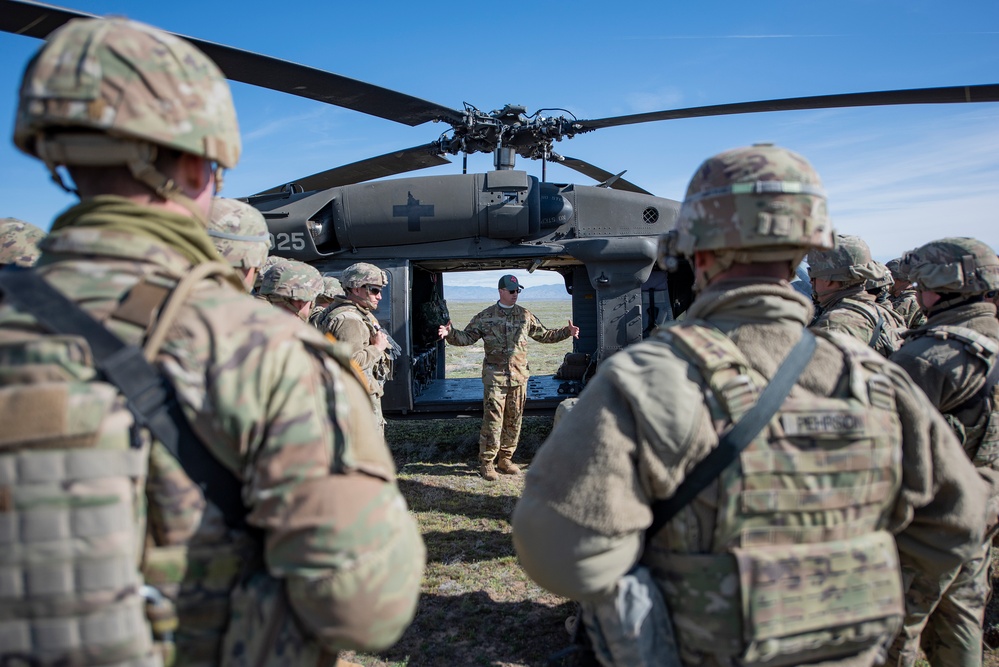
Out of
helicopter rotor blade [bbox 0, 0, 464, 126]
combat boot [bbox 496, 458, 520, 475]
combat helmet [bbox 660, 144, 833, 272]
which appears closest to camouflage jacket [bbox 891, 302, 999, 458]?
combat helmet [bbox 660, 144, 833, 272]

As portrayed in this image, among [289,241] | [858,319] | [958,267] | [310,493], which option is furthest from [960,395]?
[289,241]

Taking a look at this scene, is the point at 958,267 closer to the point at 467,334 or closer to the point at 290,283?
the point at 290,283

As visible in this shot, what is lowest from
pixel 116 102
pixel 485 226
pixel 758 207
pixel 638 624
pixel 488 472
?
pixel 488 472

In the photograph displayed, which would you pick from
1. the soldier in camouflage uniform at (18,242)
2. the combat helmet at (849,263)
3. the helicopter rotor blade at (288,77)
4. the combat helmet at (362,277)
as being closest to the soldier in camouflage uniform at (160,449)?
the soldier in camouflage uniform at (18,242)

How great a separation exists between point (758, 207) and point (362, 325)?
3730 millimetres

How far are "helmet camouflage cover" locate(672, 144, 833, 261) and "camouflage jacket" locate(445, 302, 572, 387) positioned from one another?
475 centimetres

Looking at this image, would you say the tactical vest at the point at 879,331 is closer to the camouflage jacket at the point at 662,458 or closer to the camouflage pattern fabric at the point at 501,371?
the camouflage jacket at the point at 662,458

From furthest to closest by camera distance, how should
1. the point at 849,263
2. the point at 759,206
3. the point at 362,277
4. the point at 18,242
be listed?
the point at 362,277
the point at 849,263
the point at 18,242
the point at 759,206

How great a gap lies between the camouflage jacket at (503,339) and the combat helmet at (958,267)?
3.82 metres

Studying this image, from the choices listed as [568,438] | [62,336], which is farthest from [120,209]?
[568,438]

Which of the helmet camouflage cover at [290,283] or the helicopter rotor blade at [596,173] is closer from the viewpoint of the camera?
the helmet camouflage cover at [290,283]

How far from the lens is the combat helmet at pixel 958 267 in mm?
2914

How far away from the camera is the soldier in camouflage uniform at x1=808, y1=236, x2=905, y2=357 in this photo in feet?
12.2

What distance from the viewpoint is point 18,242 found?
2938 millimetres
